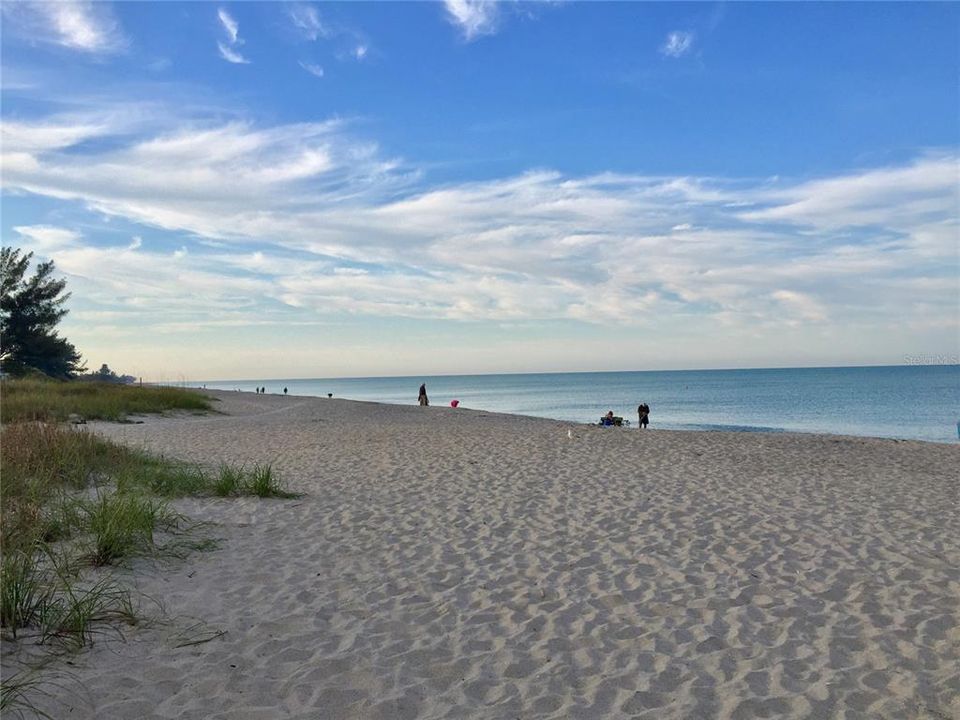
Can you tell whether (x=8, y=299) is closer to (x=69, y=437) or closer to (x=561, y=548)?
(x=69, y=437)

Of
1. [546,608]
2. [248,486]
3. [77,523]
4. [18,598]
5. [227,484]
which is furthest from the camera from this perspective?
[248,486]

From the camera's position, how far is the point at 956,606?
534 cm

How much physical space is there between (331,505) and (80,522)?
2.99m

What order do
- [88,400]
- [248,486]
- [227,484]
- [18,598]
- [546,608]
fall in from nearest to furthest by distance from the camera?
[18,598] → [546,608] → [227,484] → [248,486] → [88,400]

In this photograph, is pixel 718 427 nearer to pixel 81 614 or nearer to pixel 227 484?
pixel 227 484

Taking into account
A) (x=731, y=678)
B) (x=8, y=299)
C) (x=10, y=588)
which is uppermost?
(x=8, y=299)

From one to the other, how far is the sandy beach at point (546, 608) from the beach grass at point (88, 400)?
10.2m

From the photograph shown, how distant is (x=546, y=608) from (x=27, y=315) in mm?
37356

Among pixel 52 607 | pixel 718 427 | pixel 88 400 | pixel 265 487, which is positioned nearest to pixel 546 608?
pixel 52 607

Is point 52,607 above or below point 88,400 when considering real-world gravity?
below

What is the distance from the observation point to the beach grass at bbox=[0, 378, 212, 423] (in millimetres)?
16844

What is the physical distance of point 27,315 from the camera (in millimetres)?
34812

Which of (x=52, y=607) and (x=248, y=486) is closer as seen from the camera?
(x=52, y=607)

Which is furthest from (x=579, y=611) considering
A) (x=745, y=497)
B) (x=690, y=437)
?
(x=690, y=437)
